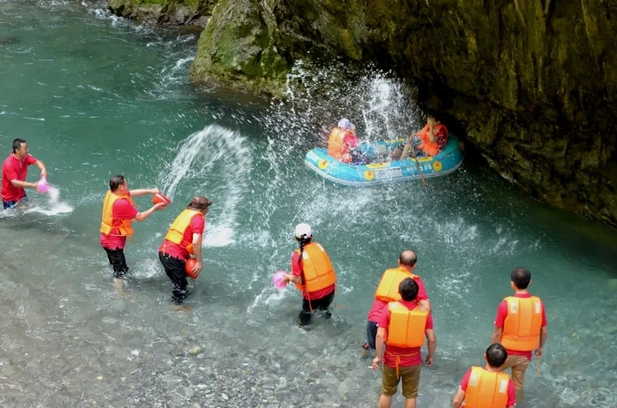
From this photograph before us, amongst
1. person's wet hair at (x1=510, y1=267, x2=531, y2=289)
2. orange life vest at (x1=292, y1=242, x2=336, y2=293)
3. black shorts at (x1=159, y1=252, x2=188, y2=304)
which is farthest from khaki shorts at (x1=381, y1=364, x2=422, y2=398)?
black shorts at (x1=159, y1=252, x2=188, y2=304)

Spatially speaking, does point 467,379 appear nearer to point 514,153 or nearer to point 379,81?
point 514,153

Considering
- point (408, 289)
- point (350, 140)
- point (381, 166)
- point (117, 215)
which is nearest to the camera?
point (408, 289)

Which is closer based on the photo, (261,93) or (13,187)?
(13,187)

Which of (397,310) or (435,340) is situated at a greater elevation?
(397,310)

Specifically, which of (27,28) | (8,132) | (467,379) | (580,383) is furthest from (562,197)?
(27,28)

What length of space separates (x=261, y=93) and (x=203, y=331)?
898 centimetres

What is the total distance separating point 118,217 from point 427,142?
6917 mm

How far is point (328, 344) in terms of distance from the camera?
8492 millimetres

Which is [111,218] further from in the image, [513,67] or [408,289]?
[513,67]

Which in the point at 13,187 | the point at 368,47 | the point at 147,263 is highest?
the point at 368,47

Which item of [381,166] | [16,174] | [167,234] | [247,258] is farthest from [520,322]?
[16,174]

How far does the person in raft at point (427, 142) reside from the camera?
43.9 ft

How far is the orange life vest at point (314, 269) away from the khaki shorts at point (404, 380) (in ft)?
5.36

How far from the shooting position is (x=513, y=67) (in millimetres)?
10477
